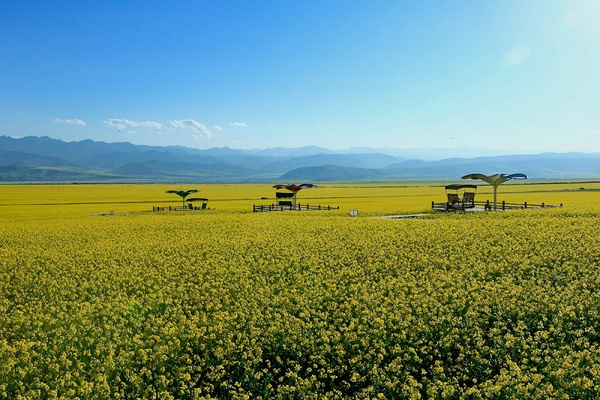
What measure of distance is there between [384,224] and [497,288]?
61.6 feet

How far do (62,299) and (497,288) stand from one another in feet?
49.7

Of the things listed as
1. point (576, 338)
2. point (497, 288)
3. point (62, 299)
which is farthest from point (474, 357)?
point (62, 299)

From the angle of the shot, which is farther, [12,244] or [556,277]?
[12,244]

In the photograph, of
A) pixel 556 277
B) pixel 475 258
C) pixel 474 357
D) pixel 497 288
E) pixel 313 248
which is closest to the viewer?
pixel 474 357

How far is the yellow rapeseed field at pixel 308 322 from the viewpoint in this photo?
947 cm

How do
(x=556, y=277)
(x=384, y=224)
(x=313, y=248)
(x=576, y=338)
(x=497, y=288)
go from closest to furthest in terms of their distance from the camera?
1. (x=576, y=338)
2. (x=497, y=288)
3. (x=556, y=277)
4. (x=313, y=248)
5. (x=384, y=224)

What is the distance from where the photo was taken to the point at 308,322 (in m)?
12.2

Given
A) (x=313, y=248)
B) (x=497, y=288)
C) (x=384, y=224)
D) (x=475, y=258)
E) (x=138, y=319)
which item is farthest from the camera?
(x=384, y=224)

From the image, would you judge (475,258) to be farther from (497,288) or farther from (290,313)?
(290,313)

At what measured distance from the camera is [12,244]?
28.0 meters

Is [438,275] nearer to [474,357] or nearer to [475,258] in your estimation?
[475,258]

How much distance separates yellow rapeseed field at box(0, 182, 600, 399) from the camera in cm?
947

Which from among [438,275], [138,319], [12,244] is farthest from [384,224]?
[12,244]

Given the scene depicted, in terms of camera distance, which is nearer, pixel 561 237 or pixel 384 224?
pixel 561 237
